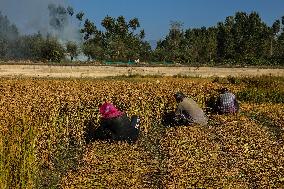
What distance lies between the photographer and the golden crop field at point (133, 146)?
9.86 m

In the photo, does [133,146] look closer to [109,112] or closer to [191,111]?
[109,112]

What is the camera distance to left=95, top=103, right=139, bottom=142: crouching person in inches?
696

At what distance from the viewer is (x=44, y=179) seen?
14.3 m

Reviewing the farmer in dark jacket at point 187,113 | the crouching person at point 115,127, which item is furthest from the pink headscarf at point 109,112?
the farmer in dark jacket at point 187,113

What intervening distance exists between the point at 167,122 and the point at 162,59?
6882 cm

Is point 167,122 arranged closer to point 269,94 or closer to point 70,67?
point 269,94

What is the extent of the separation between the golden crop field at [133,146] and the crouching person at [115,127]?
0.95 ft

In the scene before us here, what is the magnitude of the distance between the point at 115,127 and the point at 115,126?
33 millimetres

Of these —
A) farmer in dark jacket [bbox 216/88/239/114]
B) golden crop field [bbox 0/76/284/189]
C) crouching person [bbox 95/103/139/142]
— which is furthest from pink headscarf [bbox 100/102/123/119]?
farmer in dark jacket [bbox 216/88/239/114]

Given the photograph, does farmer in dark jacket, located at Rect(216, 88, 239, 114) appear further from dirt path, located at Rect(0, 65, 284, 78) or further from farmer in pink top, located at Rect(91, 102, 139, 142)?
dirt path, located at Rect(0, 65, 284, 78)

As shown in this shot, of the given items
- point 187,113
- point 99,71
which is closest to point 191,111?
→ point 187,113

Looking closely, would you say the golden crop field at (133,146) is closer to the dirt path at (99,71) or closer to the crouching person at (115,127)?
the crouching person at (115,127)

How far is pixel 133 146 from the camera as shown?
17.7 metres

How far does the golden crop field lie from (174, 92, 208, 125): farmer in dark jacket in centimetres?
34
